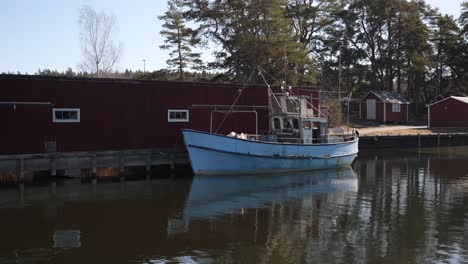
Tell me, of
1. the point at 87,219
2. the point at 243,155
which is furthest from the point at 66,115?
the point at 87,219

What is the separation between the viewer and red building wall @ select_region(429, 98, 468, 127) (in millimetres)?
44188

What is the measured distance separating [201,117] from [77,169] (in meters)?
5.86

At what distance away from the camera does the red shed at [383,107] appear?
4819 centimetres

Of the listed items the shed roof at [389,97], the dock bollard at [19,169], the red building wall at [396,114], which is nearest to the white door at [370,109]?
the shed roof at [389,97]

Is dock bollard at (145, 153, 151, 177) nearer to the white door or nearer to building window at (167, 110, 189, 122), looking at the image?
building window at (167, 110, 189, 122)

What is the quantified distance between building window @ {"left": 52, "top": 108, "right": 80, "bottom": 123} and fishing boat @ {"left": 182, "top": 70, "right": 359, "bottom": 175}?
14.2 feet

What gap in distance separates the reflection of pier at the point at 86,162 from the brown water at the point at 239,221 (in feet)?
2.55

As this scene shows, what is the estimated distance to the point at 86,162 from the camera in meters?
19.9

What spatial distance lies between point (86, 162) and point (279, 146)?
25.6ft

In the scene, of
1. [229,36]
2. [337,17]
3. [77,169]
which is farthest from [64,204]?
[337,17]

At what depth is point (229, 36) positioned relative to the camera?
126ft

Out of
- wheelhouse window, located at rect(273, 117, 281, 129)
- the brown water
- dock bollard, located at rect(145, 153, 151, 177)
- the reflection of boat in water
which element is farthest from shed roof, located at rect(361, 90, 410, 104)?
dock bollard, located at rect(145, 153, 151, 177)

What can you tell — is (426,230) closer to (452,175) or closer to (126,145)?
(452,175)

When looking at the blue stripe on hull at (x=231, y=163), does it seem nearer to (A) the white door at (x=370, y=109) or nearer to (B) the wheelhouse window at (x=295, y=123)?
(B) the wheelhouse window at (x=295, y=123)
